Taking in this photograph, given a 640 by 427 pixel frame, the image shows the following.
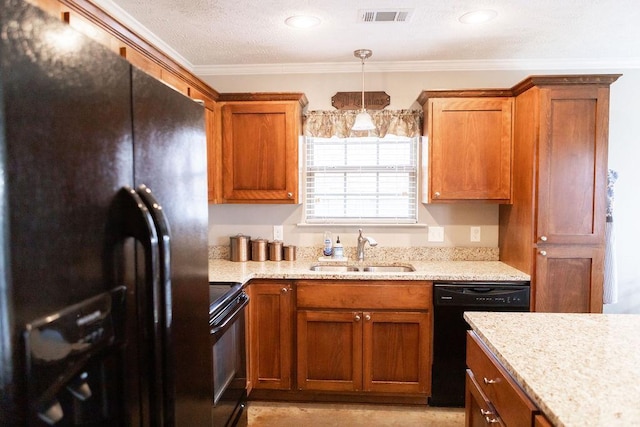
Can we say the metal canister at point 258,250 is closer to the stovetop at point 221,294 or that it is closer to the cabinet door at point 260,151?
the cabinet door at point 260,151

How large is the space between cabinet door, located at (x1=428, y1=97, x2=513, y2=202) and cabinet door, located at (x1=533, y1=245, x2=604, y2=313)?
0.52m

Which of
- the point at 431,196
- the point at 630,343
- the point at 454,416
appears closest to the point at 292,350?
the point at 454,416

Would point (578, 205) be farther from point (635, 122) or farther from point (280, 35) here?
point (280, 35)

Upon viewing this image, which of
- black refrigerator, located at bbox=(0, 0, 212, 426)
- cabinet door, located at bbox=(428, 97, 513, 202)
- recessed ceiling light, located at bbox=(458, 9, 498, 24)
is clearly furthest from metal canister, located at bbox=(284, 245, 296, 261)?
black refrigerator, located at bbox=(0, 0, 212, 426)

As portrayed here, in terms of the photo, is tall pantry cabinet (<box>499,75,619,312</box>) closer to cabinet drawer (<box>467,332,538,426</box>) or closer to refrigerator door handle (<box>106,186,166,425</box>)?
cabinet drawer (<box>467,332,538,426</box>)

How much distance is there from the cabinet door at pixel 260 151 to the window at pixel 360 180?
0.37m

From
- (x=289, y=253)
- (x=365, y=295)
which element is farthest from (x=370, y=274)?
(x=289, y=253)

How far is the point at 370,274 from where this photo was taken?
104 inches

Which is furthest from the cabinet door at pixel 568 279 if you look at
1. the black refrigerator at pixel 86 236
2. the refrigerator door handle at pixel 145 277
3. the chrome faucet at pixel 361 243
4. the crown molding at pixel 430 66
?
the refrigerator door handle at pixel 145 277

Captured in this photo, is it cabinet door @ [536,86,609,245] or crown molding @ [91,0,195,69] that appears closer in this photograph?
crown molding @ [91,0,195,69]

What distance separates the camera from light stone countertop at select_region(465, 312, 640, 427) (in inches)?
36.6

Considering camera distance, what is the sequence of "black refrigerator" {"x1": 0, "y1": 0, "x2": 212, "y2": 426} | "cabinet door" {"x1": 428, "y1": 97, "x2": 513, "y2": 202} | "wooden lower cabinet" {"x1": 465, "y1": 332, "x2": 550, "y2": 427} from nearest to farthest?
1. "black refrigerator" {"x1": 0, "y1": 0, "x2": 212, "y2": 426}
2. "wooden lower cabinet" {"x1": 465, "y1": 332, "x2": 550, "y2": 427}
3. "cabinet door" {"x1": 428, "y1": 97, "x2": 513, "y2": 202}

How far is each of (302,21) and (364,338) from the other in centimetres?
200

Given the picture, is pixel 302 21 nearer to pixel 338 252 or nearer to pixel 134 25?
pixel 134 25
